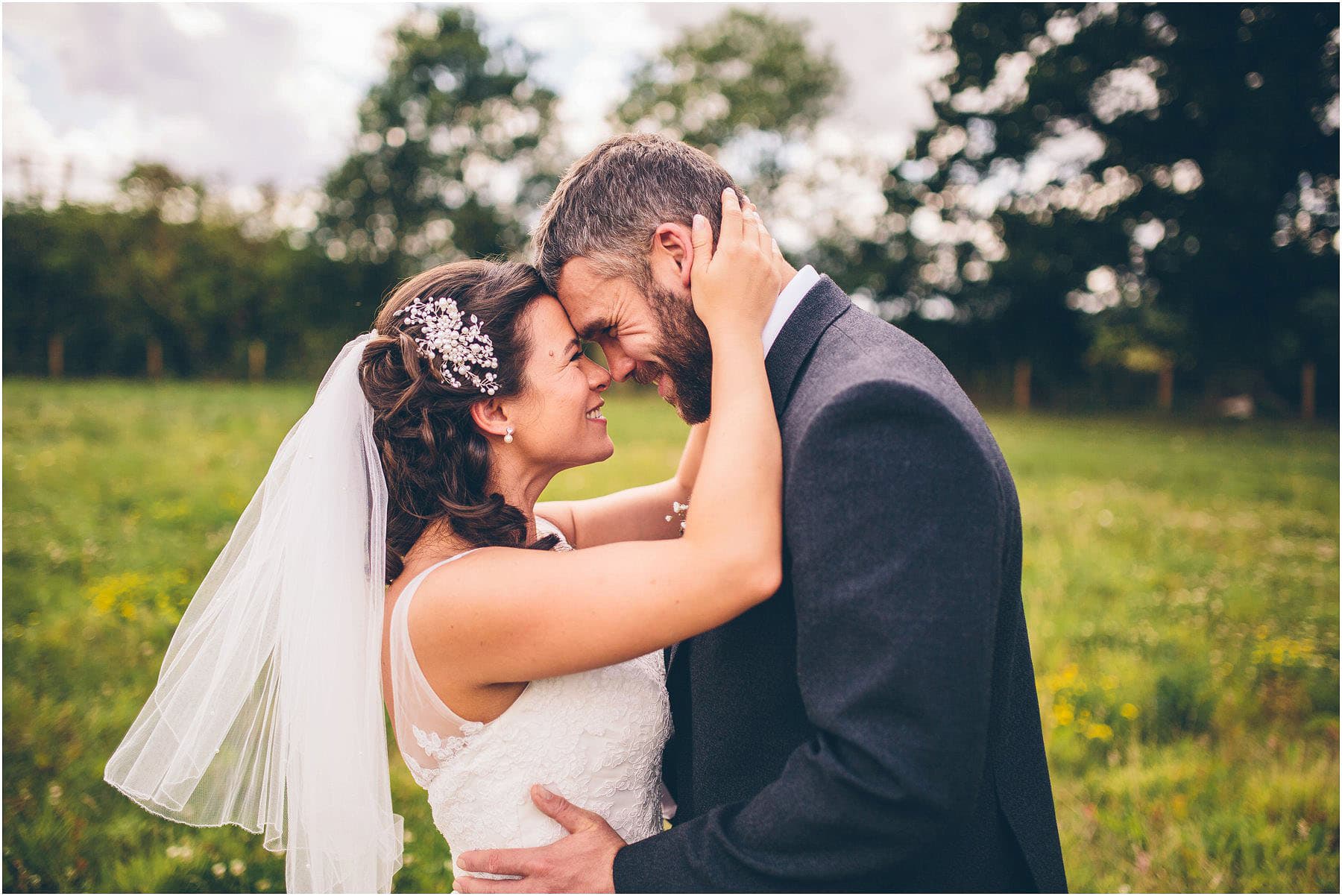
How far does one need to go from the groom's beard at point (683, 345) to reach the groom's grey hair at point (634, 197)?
8 centimetres

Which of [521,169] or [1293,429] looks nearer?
[1293,429]

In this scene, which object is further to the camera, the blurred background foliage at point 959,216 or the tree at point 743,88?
the tree at point 743,88

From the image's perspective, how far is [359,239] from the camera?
33125 mm

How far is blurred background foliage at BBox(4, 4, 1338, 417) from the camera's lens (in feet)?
62.2

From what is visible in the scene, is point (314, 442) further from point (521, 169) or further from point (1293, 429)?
point (521, 169)

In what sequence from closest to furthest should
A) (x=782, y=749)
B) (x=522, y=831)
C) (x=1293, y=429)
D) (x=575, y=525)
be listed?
(x=782, y=749) → (x=522, y=831) → (x=575, y=525) → (x=1293, y=429)

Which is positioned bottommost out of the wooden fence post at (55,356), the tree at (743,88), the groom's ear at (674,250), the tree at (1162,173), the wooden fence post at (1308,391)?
the groom's ear at (674,250)

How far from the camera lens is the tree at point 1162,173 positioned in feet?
58.1

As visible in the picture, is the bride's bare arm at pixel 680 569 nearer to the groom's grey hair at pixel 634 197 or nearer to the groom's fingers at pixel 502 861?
the groom's grey hair at pixel 634 197

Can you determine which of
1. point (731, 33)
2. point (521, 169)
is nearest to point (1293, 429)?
point (731, 33)

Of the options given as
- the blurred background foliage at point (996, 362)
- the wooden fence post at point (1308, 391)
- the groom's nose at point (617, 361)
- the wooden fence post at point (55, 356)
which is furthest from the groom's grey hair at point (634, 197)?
the wooden fence post at point (55, 356)

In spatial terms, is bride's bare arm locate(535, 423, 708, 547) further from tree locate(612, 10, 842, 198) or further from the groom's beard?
tree locate(612, 10, 842, 198)

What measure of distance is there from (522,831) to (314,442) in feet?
4.29

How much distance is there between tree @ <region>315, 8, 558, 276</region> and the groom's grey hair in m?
32.2
